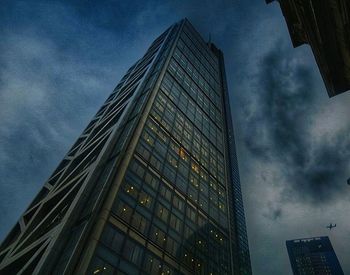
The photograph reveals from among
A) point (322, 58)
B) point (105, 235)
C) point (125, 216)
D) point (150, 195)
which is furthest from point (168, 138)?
point (322, 58)

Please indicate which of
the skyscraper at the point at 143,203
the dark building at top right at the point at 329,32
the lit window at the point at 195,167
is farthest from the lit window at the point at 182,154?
the dark building at top right at the point at 329,32

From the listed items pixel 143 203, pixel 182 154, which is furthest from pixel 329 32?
pixel 182 154

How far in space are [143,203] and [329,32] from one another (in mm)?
27499

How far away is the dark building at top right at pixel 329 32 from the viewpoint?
14617 millimetres

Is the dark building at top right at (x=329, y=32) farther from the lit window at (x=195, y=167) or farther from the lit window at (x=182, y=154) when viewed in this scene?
the lit window at (x=195, y=167)

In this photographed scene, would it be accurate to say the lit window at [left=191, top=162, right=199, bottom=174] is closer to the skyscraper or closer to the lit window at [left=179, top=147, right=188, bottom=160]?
the skyscraper

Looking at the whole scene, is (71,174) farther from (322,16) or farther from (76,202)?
(322,16)

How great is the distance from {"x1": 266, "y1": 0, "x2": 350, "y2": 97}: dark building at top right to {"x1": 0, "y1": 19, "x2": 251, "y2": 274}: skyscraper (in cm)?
2349

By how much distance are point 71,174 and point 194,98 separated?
114 feet

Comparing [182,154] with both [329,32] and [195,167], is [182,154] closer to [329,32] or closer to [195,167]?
Answer: [195,167]

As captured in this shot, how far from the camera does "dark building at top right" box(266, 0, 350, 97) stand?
1462cm

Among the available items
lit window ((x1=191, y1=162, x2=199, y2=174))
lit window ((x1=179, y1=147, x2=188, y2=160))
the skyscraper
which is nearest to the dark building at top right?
the skyscraper

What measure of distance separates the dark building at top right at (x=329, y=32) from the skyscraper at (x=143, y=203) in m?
23.5

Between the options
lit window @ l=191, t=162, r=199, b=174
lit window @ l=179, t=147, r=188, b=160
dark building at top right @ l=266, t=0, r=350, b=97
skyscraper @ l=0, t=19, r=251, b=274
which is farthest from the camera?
lit window @ l=191, t=162, r=199, b=174
